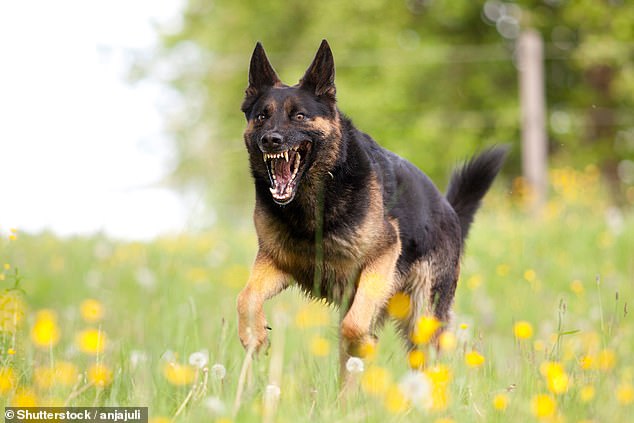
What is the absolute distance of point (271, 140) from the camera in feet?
12.6

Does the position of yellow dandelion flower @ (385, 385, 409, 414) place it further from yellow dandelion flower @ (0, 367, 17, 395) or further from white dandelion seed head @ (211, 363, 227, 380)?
yellow dandelion flower @ (0, 367, 17, 395)

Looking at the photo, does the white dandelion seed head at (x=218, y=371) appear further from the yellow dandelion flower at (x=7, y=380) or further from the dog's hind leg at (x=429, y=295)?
the dog's hind leg at (x=429, y=295)

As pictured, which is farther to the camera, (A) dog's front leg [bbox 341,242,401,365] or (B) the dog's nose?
(B) the dog's nose

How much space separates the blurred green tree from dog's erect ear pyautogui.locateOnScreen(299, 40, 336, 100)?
1414cm

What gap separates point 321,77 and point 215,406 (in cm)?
215

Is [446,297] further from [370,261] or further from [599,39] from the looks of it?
[599,39]

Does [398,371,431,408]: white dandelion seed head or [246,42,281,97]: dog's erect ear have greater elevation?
[246,42,281,97]: dog's erect ear

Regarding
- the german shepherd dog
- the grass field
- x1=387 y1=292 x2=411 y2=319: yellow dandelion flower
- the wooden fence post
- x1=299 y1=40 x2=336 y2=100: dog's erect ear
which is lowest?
the grass field

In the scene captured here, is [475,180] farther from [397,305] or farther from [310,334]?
[310,334]

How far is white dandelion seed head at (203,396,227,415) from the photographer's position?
260 cm

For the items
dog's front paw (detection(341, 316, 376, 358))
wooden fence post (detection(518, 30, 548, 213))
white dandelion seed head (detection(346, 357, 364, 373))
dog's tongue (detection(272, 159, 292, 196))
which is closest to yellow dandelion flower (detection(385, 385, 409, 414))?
white dandelion seed head (detection(346, 357, 364, 373))

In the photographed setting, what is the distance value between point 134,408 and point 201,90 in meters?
22.6

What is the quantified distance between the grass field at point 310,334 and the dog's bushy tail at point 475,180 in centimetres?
73

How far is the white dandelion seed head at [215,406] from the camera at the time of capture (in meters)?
2.60
